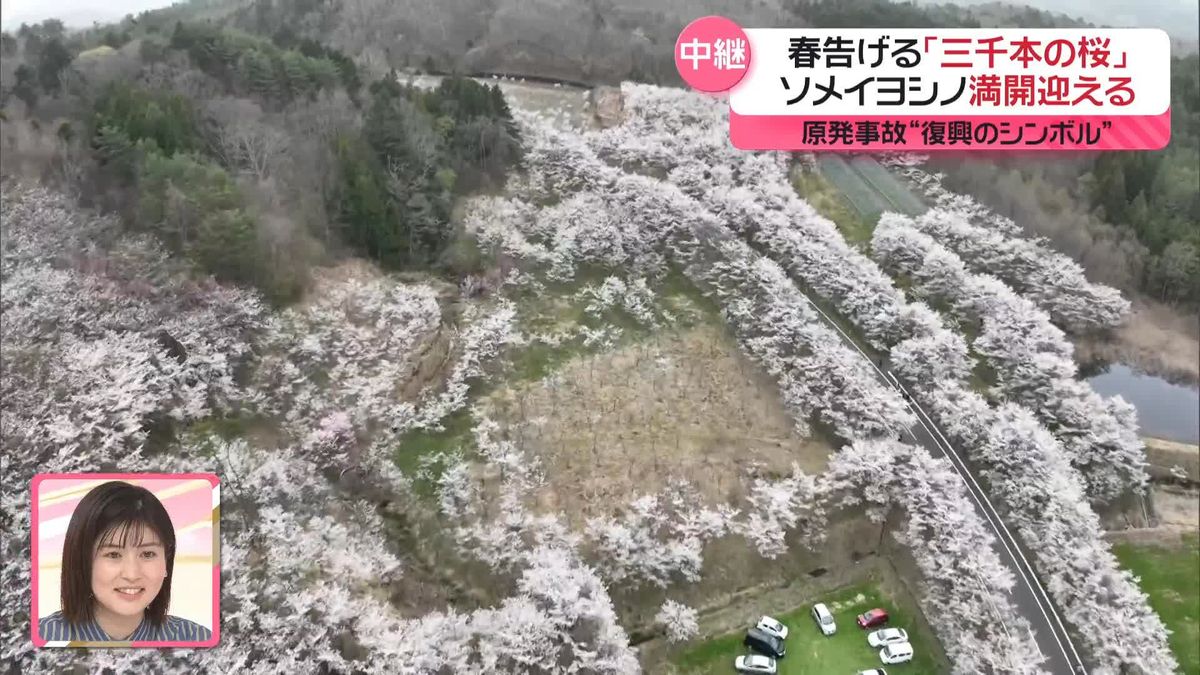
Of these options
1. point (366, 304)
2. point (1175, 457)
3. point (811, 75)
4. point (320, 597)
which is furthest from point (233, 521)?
point (1175, 457)

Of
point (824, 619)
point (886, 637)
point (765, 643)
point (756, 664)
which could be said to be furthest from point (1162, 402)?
point (756, 664)

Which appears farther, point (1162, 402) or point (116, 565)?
point (1162, 402)

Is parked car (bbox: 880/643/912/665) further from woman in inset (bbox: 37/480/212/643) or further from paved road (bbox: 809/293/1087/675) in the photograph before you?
Answer: woman in inset (bbox: 37/480/212/643)

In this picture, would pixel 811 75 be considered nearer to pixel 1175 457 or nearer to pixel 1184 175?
pixel 1184 175

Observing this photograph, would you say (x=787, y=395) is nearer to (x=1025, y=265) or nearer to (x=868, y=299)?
(x=868, y=299)
